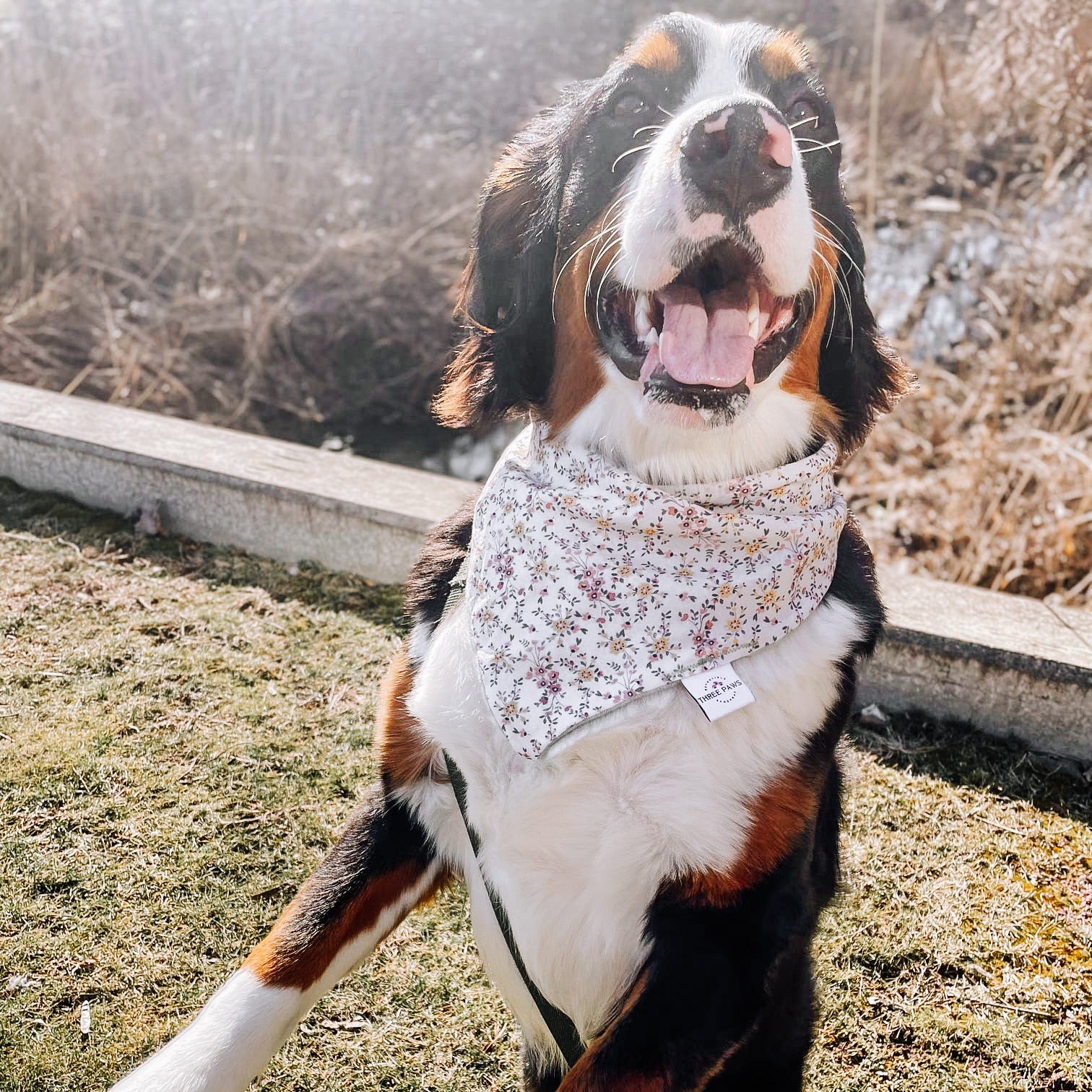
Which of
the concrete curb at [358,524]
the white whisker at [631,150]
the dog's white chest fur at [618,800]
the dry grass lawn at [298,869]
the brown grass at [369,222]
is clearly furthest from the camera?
the brown grass at [369,222]

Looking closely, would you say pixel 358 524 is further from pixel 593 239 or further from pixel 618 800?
pixel 618 800

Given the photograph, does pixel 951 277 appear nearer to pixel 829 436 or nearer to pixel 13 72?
pixel 829 436

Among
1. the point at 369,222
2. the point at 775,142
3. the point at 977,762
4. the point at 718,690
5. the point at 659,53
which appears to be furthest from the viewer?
the point at 369,222

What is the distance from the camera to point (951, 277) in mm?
6637

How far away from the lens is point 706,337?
6.06ft

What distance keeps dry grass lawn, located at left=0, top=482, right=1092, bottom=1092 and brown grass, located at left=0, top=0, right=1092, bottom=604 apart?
5.50ft

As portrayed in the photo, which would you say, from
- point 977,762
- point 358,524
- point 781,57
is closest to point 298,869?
point 358,524

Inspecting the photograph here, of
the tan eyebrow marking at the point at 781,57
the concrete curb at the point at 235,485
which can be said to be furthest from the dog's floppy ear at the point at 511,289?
the concrete curb at the point at 235,485

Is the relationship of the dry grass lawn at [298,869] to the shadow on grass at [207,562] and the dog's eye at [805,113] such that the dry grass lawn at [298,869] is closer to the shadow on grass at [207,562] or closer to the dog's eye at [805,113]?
the shadow on grass at [207,562]

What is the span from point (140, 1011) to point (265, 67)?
283 inches

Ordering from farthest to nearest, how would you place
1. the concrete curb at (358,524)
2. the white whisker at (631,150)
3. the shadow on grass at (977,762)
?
the concrete curb at (358,524), the shadow on grass at (977,762), the white whisker at (631,150)

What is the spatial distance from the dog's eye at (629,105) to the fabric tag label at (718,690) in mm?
1031

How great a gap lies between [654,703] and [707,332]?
Answer: 667 mm

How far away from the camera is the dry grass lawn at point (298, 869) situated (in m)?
2.20
